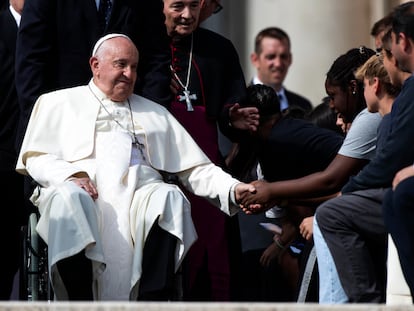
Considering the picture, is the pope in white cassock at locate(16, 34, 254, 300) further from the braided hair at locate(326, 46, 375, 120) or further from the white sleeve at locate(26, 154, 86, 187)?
the braided hair at locate(326, 46, 375, 120)

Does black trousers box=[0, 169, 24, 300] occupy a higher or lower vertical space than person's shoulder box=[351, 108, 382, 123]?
lower

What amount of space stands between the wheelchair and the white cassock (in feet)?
0.54

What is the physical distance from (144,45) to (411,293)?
258 centimetres

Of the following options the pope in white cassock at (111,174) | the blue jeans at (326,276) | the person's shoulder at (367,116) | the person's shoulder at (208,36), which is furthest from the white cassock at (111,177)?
the person's shoulder at (208,36)

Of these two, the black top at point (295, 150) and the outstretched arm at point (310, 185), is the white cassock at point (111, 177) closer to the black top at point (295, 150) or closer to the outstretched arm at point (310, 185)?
the outstretched arm at point (310, 185)

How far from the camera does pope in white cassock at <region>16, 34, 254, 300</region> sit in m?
11.2

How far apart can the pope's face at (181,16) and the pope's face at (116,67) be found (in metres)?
0.87

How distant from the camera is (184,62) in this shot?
1272 cm

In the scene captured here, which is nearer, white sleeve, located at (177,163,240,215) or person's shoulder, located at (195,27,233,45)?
white sleeve, located at (177,163,240,215)

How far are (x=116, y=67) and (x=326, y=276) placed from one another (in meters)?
1.63

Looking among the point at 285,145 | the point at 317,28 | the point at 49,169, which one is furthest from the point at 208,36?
the point at 317,28

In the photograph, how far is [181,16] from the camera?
12617 mm

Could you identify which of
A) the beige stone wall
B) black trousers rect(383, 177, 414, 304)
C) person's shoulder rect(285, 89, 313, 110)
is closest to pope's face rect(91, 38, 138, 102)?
black trousers rect(383, 177, 414, 304)

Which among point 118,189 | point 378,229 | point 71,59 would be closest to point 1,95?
point 71,59
